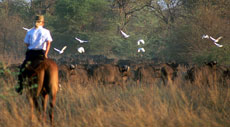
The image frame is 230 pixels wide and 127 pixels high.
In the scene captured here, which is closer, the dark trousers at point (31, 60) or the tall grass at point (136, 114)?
the tall grass at point (136, 114)

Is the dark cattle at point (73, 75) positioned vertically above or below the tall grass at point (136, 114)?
above

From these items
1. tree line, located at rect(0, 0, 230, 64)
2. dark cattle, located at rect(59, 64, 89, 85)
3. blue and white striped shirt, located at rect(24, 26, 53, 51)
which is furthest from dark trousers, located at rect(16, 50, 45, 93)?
tree line, located at rect(0, 0, 230, 64)

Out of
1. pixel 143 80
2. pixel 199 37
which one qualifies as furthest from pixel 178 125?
pixel 199 37

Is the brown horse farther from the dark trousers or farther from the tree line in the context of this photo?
the tree line

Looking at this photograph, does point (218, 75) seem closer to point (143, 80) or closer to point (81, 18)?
point (143, 80)

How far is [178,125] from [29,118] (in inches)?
104

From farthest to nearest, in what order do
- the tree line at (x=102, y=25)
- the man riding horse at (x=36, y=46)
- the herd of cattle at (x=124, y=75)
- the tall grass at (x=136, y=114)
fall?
the tree line at (x=102, y=25) → the herd of cattle at (x=124, y=75) → the man riding horse at (x=36, y=46) → the tall grass at (x=136, y=114)

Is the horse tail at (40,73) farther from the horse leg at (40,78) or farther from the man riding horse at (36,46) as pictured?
the man riding horse at (36,46)

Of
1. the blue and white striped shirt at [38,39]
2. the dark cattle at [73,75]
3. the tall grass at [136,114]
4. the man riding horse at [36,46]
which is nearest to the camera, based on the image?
the tall grass at [136,114]

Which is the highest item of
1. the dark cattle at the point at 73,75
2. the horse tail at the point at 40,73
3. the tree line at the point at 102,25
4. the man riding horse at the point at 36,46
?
the tree line at the point at 102,25

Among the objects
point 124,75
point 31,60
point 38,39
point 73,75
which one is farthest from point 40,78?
point 124,75

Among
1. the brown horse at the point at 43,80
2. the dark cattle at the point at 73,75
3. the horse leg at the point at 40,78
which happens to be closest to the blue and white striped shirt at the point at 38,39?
the brown horse at the point at 43,80

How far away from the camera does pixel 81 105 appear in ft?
26.1

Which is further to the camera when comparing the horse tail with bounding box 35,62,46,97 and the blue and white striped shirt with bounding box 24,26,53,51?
the blue and white striped shirt with bounding box 24,26,53,51
